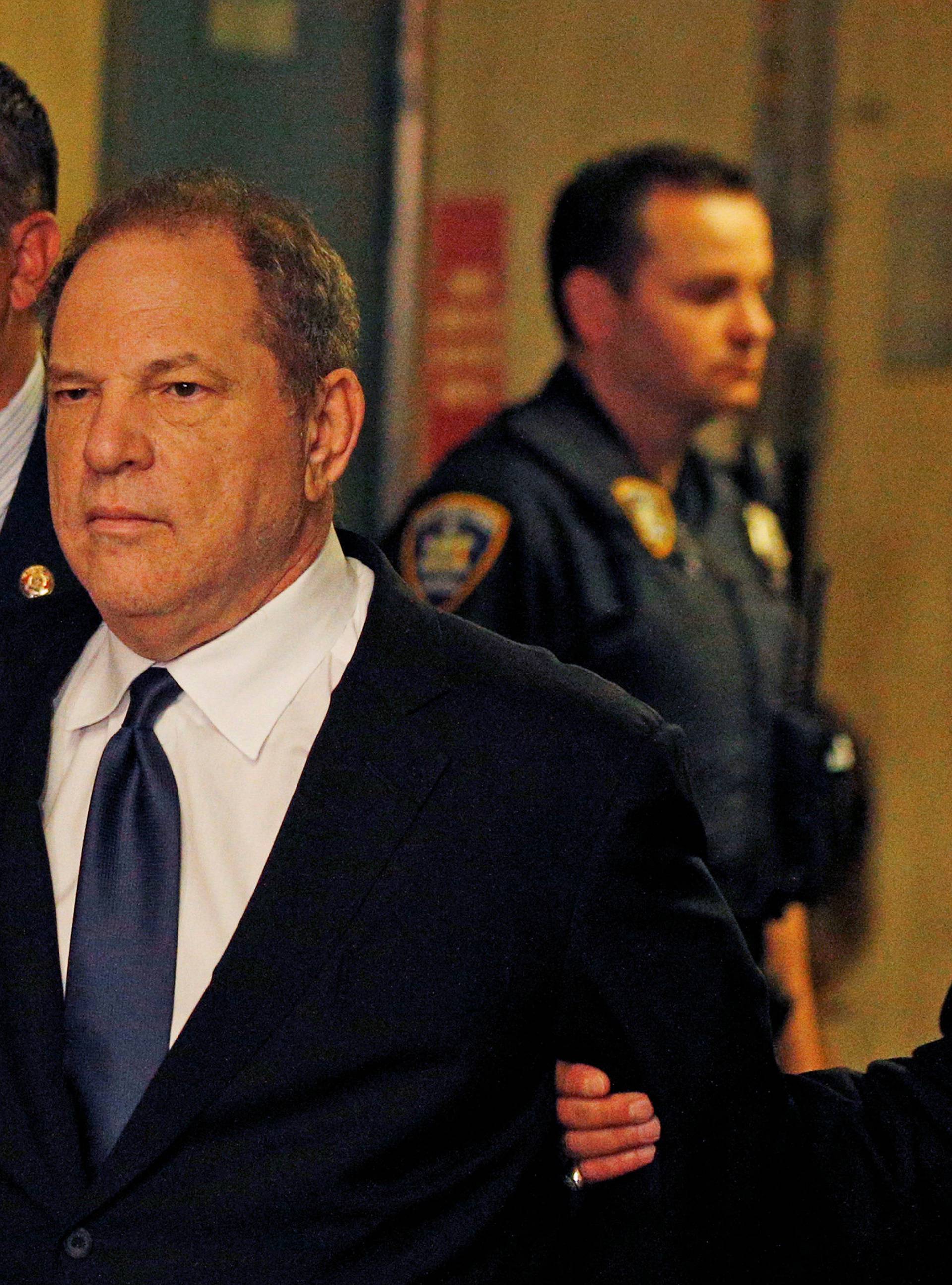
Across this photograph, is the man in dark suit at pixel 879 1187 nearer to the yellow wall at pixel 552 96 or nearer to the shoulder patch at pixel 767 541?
the shoulder patch at pixel 767 541

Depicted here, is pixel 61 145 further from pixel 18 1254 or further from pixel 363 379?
pixel 18 1254

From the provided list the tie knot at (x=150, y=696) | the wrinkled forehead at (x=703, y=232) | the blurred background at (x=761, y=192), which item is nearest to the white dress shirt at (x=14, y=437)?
the tie knot at (x=150, y=696)

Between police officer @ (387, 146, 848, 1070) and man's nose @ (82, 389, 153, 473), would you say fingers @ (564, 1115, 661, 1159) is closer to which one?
man's nose @ (82, 389, 153, 473)

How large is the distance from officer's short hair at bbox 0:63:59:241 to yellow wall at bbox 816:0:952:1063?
Answer: 96.0 inches

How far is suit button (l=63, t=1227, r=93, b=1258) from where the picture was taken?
1342mm

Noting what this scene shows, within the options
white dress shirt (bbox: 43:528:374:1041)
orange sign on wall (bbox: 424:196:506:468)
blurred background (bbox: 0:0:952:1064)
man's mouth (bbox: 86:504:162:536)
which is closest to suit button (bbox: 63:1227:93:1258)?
white dress shirt (bbox: 43:528:374:1041)

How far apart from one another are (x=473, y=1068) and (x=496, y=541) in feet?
4.27

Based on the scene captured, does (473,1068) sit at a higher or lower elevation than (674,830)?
lower

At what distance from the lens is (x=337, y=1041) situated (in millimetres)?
1380

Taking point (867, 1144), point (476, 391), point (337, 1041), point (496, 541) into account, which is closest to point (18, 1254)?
point (337, 1041)

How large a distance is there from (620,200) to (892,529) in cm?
116

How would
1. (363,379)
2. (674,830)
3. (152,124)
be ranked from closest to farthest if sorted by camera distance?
(674,830) → (152,124) → (363,379)

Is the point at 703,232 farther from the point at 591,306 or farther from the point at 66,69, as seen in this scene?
Answer: the point at 66,69

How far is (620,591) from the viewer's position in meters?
2.71
